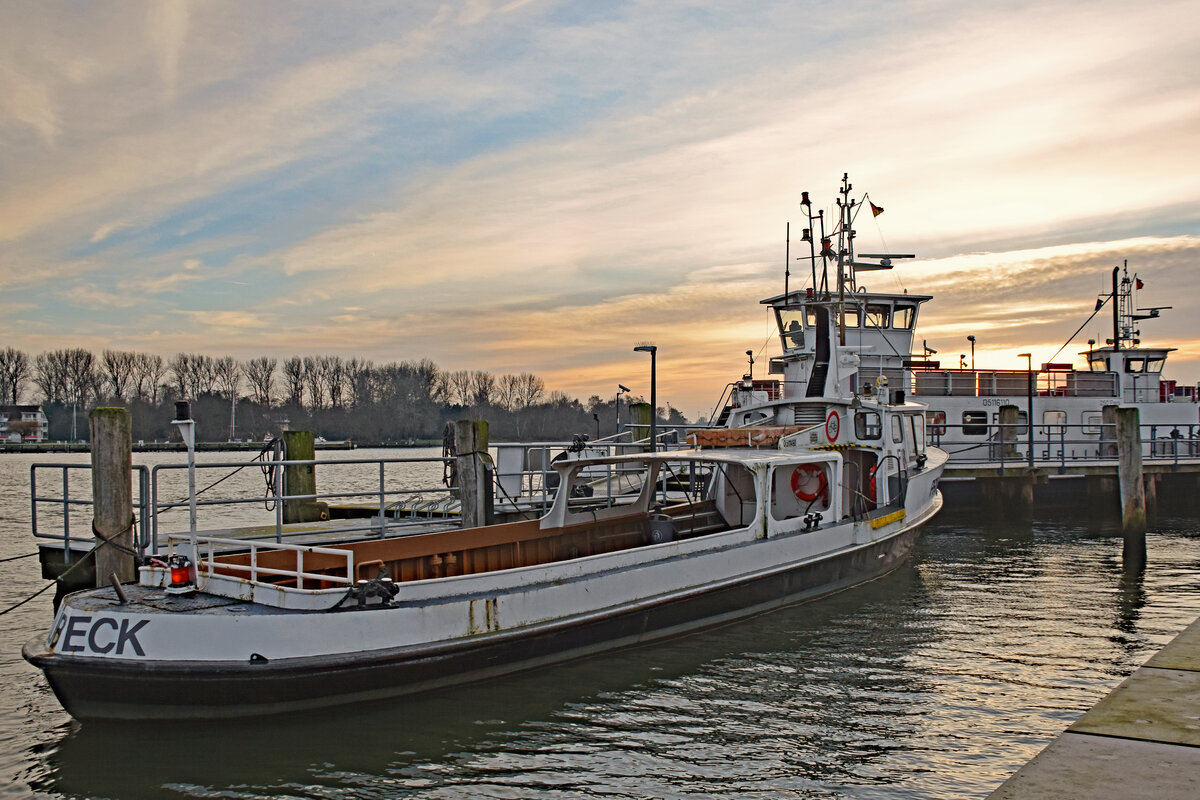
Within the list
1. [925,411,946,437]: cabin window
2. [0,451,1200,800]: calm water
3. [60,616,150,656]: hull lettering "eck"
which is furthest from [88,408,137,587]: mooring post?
[925,411,946,437]: cabin window

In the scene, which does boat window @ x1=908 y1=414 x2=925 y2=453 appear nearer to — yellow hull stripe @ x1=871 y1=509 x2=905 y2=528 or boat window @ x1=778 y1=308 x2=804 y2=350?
yellow hull stripe @ x1=871 y1=509 x2=905 y2=528

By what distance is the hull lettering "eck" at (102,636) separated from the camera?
765 cm

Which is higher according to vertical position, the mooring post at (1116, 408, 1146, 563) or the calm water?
the mooring post at (1116, 408, 1146, 563)

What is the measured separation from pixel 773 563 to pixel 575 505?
3280 millimetres

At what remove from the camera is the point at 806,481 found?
14.1 meters

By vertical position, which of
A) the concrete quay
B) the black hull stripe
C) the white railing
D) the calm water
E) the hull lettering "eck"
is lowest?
the calm water

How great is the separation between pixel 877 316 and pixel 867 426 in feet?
50.0

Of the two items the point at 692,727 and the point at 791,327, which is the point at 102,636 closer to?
the point at 692,727

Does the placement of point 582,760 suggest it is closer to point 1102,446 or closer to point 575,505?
point 575,505

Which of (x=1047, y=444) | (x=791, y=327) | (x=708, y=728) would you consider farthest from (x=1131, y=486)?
(x=708, y=728)

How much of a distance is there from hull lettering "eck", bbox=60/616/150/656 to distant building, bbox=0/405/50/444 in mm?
127956

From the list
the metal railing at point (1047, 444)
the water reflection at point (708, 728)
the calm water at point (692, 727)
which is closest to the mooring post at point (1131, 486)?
the calm water at point (692, 727)

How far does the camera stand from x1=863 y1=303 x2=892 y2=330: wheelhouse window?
2933 centimetres

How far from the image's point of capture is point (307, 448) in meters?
16.2
